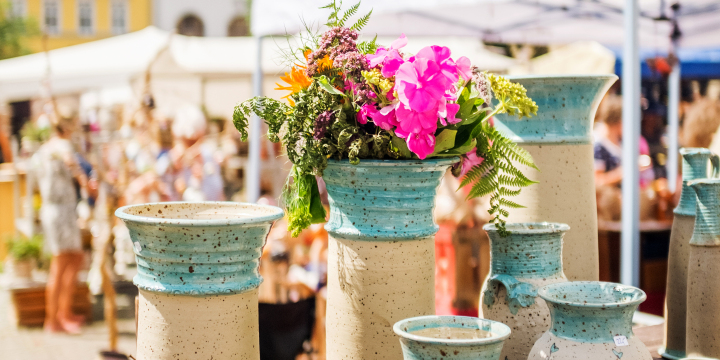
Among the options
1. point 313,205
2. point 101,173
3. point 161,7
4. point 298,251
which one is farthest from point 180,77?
point 161,7

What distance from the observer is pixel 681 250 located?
1515 millimetres

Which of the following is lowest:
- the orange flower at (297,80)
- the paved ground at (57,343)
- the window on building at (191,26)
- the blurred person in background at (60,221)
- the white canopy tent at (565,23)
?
the paved ground at (57,343)

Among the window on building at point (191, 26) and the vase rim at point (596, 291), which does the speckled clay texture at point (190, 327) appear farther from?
the window on building at point (191, 26)

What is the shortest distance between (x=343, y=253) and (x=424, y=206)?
0.18m

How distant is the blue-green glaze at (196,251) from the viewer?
3.68 feet

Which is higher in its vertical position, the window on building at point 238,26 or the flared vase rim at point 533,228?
the window on building at point 238,26

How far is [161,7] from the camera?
25328 millimetres

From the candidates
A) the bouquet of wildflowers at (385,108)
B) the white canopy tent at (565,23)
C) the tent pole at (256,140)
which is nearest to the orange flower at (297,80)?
the bouquet of wildflowers at (385,108)

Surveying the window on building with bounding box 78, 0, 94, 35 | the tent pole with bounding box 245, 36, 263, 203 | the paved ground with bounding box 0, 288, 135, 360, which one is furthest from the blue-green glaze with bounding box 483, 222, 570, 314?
the window on building with bounding box 78, 0, 94, 35

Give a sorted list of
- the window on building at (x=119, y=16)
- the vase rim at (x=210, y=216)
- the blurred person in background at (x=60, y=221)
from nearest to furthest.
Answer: the vase rim at (x=210, y=216)
the blurred person in background at (x=60, y=221)
the window on building at (x=119, y=16)

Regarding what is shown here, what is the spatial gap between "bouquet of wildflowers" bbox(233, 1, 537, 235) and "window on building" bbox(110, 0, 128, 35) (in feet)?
85.6

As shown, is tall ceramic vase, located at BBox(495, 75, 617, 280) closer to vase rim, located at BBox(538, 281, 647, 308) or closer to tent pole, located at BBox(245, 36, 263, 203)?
vase rim, located at BBox(538, 281, 647, 308)

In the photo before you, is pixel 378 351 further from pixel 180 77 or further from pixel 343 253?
pixel 180 77

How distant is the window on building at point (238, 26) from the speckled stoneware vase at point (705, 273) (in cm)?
2633
